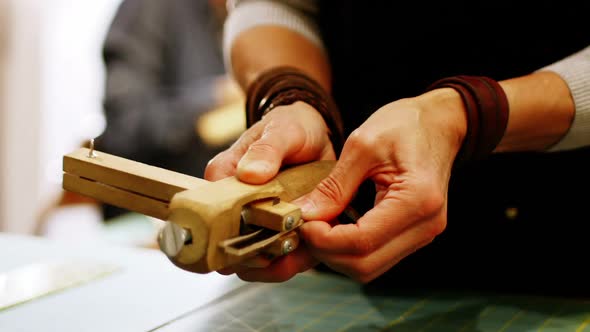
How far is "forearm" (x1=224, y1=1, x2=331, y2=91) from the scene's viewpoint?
1.23m

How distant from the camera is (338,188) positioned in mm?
768

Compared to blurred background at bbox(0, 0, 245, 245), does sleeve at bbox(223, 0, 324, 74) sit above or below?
above

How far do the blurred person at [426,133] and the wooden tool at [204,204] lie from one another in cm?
3

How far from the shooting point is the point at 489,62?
1145 millimetres

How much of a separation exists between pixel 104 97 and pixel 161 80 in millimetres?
293

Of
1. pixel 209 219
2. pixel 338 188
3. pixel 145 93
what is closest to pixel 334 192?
pixel 338 188

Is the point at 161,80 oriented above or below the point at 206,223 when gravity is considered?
below

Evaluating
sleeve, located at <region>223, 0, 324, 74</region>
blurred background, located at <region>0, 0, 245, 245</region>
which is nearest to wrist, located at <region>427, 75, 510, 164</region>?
sleeve, located at <region>223, 0, 324, 74</region>

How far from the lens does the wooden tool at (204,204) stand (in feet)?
2.03

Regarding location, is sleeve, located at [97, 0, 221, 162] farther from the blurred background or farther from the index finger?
the index finger

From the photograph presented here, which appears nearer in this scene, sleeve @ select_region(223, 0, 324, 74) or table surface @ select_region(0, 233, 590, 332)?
table surface @ select_region(0, 233, 590, 332)

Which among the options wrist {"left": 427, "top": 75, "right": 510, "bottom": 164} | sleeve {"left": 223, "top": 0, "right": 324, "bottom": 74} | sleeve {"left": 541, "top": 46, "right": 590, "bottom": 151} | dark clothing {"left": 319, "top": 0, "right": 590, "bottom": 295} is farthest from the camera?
sleeve {"left": 223, "top": 0, "right": 324, "bottom": 74}

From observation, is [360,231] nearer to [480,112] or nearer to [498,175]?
[480,112]

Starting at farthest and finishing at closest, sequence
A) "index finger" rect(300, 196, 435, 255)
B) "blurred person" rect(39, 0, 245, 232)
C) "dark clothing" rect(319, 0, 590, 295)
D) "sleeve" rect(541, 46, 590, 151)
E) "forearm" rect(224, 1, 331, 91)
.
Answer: "blurred person" rect(39, 0, 245, 232)
"forearm" rect(224, 1, 331, 91)
"dark clothing" rect(319, 0, 590, 295)
"sleeve" rect(541, 46, 590, 151)
"index finger" rect(300, 196, 435, 255)
